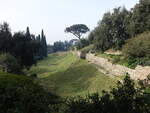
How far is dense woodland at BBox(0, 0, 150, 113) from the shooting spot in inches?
205

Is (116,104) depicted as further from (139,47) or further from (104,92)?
(139,47)

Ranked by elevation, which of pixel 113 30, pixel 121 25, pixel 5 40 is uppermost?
pixel 121 25

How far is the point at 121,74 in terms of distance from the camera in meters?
22.4

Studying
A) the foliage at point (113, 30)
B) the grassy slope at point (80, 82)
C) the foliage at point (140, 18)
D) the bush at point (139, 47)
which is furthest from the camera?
the foliage at point (113, 30)

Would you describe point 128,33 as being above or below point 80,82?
above

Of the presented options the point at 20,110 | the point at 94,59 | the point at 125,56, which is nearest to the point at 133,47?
the point at 125,56

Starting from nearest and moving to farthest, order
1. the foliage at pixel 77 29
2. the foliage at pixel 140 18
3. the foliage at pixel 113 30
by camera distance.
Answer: the foliage at pixel 140 18 < the foliage at pixel 113 30 < the foliage at pixel 77 29

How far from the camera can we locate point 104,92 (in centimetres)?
546

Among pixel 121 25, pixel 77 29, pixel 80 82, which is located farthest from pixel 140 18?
pixel 77 29

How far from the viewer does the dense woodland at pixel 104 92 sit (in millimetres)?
5199

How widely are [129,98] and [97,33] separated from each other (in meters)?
29.2

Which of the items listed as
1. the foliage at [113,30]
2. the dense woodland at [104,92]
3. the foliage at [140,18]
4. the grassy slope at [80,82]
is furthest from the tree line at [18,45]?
the foliage at [140,18]

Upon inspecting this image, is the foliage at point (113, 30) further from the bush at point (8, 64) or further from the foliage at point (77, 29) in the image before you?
the foliage at point (77, 29)

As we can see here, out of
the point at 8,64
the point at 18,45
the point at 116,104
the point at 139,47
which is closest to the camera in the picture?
the point at 116,104
